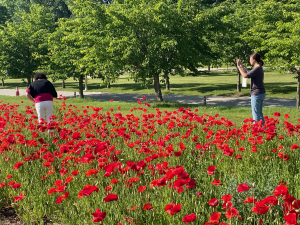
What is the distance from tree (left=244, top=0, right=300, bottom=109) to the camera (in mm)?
13586

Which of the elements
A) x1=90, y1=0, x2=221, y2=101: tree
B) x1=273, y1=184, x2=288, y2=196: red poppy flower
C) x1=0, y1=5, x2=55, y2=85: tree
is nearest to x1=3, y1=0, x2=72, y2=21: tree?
x1=0, y1=5, x2=55, y2=85: tree

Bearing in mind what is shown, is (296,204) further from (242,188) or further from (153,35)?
(153,35)

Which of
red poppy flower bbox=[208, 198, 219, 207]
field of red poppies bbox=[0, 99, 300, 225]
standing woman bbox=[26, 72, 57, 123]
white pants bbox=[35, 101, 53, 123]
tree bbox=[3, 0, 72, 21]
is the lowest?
field of red poppies bbox=[0, 99, 300, 225]

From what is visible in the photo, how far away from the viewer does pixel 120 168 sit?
336 centimetres

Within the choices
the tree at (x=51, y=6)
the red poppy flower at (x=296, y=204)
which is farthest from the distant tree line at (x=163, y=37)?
the tree at (x=51, y=6)

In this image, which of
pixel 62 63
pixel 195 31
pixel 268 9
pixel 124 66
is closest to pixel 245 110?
pixel 195 31

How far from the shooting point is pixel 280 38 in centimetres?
1505

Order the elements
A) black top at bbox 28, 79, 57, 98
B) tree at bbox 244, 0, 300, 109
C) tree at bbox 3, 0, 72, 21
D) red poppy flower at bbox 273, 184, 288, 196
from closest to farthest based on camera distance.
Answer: red poppy flower at bbox 273, 184, 288, 196 < black top at bbox 28, 79, 57, 98 < tree at bbox 244, 0, 300, 109 < tree at bbox 3, 0, 72, 21

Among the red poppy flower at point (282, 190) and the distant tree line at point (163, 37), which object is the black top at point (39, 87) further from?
the distant tree line at point (163, 37)

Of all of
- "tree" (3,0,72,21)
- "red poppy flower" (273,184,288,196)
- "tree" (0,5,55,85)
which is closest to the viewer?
"red poppy flower" (273,184,288,196)

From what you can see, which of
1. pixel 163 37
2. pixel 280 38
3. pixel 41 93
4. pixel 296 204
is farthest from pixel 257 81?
pixel 280 38

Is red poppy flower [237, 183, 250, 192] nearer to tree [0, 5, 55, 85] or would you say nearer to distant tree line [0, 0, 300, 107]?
distant tree line [0, 0, 300, 107]

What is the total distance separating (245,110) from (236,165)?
1020 cm

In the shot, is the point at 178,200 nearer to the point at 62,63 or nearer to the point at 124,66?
the point at 124,66
